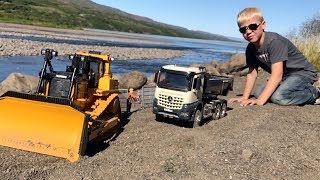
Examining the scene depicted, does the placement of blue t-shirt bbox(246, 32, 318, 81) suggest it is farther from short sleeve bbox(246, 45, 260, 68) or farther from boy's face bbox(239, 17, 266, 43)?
boy's face bbox(239, 17, 266, 43)

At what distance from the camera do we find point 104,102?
43.9 feet

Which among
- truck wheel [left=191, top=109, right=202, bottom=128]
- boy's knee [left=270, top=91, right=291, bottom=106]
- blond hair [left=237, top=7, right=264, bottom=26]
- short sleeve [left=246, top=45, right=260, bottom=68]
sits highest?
blond hair [left=237, top=7, right=264, bottom=26]

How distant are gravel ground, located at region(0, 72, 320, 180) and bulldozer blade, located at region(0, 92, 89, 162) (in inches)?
9.5

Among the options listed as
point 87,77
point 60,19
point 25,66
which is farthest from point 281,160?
point 60,19

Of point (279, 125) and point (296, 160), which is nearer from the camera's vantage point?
point (296, 160)

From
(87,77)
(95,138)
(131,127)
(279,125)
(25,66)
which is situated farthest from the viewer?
(25,66)

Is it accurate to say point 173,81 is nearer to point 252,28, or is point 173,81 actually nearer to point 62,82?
point 62,82

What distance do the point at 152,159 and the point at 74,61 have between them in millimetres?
4986

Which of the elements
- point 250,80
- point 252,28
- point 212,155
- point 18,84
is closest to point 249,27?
point 252,28

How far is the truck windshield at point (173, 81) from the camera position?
1484cm

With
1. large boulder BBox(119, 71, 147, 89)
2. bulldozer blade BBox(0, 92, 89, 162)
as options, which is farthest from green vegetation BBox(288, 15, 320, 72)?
bulldozer blade BBox(0, 92, 89, 162)

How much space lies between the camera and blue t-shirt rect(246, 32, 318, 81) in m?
8.52

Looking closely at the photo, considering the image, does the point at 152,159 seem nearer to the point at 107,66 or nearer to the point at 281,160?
the point at 281,160

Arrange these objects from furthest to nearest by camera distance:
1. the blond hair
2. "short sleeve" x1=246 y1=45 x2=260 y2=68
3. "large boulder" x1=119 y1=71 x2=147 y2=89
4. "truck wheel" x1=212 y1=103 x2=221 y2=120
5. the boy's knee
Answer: "large boulder" x1=119 y1=71 x2=147 y2=89
"truck wheel" x1=212 y1=103 x2=221 y2=120
the boy's knee
"short sleeve" x1=246 y1=45 x2=260 y2=68
the blond hair
